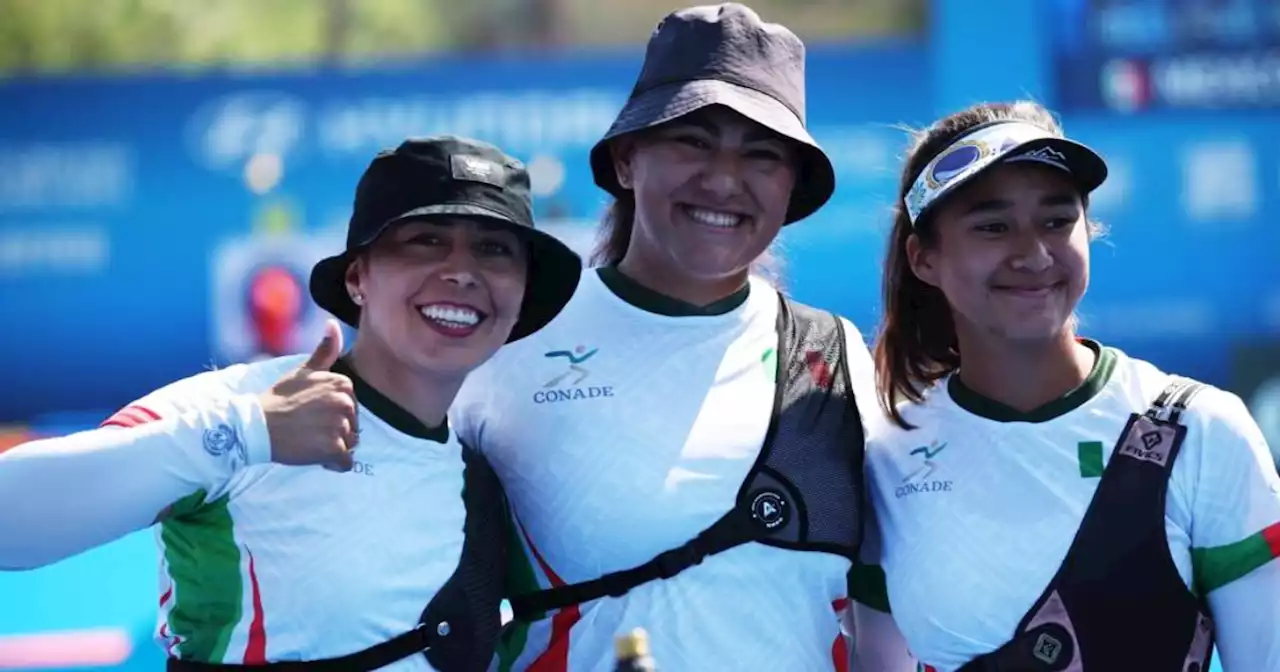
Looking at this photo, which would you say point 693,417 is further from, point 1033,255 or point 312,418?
point 312,418

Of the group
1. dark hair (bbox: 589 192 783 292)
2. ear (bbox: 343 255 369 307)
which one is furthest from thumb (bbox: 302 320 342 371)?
dark hair (bbox: 589 192 783 292)

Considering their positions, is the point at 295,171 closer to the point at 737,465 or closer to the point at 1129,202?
the point at 1129,202

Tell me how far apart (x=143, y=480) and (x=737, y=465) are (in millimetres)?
1055

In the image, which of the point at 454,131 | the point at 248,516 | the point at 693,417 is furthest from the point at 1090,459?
the point at 454,131

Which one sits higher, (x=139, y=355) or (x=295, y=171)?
(x=295, y=171)

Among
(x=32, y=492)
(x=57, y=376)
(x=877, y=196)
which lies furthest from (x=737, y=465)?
(x=57, y=376)

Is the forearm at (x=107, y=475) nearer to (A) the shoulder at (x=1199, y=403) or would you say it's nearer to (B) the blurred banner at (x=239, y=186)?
(A) the shoulder at (x=1199, y=403)

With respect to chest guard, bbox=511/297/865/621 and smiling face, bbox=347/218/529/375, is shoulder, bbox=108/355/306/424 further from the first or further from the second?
chest guard, bbox=511/297/865/621

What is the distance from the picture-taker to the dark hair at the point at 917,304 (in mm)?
2996

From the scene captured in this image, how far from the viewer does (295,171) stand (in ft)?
30.9

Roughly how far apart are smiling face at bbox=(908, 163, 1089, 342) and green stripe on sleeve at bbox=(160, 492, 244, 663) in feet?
4.38

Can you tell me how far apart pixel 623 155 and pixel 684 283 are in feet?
1.01

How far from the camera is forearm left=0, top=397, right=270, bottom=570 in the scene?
2346 millimetres

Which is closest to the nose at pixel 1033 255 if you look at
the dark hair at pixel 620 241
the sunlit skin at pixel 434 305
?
the dark hair at pixel 620 241
